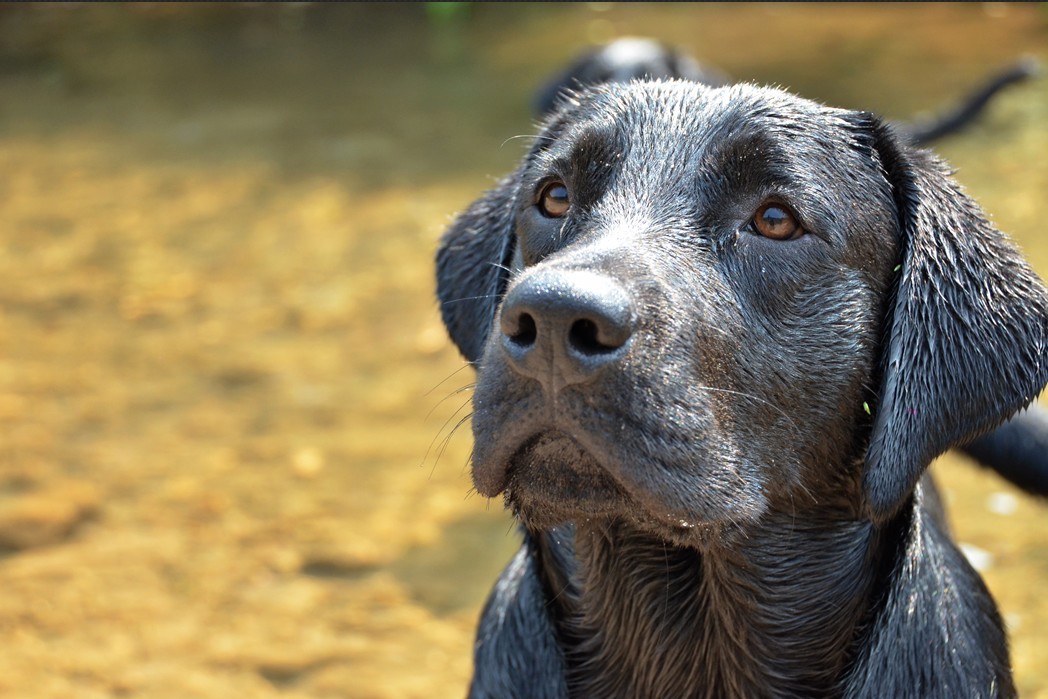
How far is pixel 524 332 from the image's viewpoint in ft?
7.73

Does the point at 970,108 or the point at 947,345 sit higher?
the point at 947,345

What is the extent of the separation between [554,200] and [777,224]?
554 millimetres

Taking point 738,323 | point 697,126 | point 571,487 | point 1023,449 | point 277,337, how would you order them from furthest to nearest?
point 277,337 → point 1023,449 → point 697,126 → point 738,323 → point 571,487

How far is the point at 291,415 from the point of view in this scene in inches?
227

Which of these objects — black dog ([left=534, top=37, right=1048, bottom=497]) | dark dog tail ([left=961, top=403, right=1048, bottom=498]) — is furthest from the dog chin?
black dog ([left=534, top=37, right=1048, bottom=497])

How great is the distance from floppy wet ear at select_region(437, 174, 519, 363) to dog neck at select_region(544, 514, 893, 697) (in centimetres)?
69

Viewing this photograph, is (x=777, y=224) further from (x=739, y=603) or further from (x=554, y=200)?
(x=739, y=603)

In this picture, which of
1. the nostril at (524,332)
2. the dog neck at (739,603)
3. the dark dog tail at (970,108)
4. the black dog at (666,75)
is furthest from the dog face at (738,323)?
the dark dog tail at (970,108)

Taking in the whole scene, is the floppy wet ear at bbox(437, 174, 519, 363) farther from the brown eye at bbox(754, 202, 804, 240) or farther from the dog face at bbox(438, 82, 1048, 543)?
the brown eye at bbox(754, 202, 804, 240)

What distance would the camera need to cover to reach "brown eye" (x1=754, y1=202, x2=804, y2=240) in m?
2.77

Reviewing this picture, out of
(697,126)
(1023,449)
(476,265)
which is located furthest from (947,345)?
(1023,449)

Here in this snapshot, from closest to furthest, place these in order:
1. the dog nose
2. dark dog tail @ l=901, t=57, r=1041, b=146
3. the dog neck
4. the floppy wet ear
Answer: the dog nose
the dog neck
the floppy wet ear
dark dog tail @ l=901, t=57, r=1041, b=146

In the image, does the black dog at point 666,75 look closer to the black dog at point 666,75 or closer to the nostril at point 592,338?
the black dog at point 666,75

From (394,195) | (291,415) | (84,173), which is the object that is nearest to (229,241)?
(394,195)
